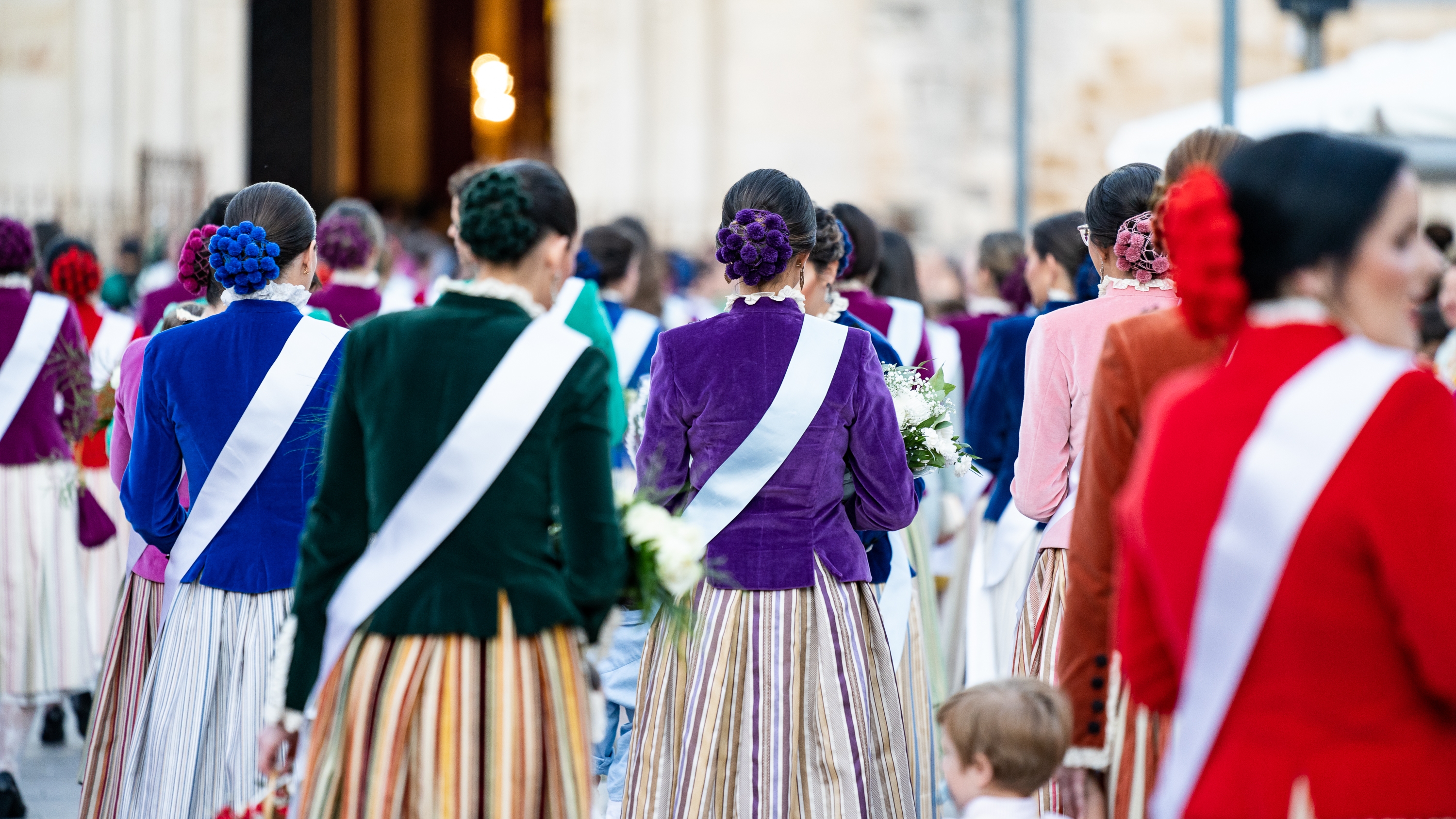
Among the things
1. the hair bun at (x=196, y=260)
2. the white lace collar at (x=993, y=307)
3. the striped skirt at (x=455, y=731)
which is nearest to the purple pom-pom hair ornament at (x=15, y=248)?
the hair bun at (x=196, y=260)

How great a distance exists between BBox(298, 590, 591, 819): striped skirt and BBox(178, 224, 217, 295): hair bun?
170 cm

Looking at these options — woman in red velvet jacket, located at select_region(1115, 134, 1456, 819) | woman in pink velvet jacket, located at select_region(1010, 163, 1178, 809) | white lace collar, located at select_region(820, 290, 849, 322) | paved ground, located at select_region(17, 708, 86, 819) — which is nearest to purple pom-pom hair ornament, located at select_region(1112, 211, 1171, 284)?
woman in pink velvet jacket, located at select_region(1010, 163, 1178, 809)

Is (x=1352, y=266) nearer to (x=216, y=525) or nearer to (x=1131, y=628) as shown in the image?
(x=1131, y=628)

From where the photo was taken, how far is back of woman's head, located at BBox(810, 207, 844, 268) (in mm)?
4527

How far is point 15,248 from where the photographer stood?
17.9 ft

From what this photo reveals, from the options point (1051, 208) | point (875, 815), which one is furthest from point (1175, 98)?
point (875, 815)

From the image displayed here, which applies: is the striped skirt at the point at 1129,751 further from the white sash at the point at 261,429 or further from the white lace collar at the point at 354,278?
the white lace collar at the point at 354,278

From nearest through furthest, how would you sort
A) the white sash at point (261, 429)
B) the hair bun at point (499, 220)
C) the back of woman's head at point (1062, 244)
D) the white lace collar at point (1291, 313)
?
the white lace collar at point (1291, 313) → the hair bun at point (499, 220) → the white sash at point (261, 429) → the back of woman's head at point (1062, 244)

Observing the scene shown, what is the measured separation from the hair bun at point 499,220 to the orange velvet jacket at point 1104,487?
0.99m

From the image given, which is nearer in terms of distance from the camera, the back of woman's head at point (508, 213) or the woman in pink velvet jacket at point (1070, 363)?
the back of woman's head at point (508, 213)

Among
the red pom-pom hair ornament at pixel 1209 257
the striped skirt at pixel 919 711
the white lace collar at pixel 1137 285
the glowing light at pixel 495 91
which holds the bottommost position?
the striped skirt at pixel 919 711

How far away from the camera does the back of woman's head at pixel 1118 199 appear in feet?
12.3

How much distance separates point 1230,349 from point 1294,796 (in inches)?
30.9

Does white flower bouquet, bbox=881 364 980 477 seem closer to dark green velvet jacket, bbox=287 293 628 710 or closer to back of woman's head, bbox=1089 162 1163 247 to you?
back of woman's head, bbox=1089 162 1163 247
